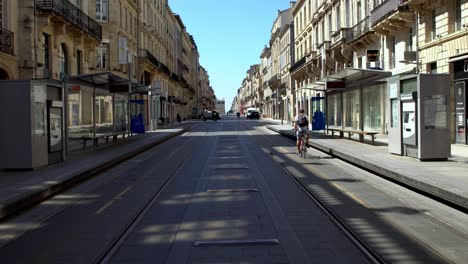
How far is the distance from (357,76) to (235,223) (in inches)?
651

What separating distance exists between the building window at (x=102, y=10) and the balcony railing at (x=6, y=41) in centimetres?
1762

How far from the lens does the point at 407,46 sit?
26359 millimetres

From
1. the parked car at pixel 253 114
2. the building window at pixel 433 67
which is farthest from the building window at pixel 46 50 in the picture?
the parked car at pixel 253 114

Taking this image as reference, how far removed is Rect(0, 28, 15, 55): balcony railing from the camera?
70.5 feet

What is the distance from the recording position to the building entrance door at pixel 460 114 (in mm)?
19375

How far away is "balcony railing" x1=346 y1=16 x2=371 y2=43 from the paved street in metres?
21.1

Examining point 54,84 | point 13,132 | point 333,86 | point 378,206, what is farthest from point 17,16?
point 378,206

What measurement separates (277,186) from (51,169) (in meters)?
6.03

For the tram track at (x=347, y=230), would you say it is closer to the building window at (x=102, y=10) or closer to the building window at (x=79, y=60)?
the building window at (x=79, y=60)

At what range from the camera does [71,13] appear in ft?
92.2

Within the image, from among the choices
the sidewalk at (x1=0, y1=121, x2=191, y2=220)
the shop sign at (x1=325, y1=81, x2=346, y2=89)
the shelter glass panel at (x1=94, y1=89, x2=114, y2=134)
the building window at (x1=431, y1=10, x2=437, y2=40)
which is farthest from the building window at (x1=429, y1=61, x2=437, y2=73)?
the shelter glass panel at (x1=94, y1=89, x2=114, y2=134)

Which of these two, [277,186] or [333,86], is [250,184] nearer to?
[277,186]

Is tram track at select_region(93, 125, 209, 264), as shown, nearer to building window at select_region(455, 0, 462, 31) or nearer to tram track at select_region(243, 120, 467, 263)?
tram track at select_region(243, 120, 467, 263)

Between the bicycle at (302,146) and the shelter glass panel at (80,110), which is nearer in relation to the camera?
the bicycle at (302,146)
